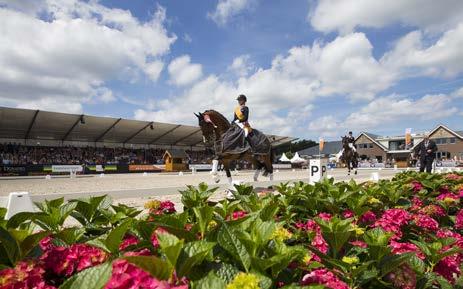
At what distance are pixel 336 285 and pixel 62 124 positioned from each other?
35.6 metres

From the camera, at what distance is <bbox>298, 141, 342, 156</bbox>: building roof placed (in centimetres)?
6968

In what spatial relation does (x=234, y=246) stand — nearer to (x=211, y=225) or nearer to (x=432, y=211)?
(x=211, y=225)

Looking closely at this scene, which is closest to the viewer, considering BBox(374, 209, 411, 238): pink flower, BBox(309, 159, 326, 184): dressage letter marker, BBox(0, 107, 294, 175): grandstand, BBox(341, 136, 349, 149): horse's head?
BBox(374, 209, 411, 238): pink flower

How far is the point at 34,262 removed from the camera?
47.6 inches

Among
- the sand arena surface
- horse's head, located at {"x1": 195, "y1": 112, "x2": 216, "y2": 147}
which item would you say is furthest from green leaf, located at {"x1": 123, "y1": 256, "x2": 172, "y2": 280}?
horse's head, located at {"x1": 195, "y1": 112, "x2": 216, "y2": 147}

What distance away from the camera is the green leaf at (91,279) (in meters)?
0.95

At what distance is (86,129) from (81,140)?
334cm

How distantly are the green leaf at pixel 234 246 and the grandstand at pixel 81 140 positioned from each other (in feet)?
98.7

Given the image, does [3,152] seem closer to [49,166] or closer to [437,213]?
[49,166]

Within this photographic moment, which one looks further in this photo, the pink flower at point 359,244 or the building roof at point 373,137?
the building roof at point 373,137

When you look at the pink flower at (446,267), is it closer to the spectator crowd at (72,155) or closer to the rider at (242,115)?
the rider at (242,115)

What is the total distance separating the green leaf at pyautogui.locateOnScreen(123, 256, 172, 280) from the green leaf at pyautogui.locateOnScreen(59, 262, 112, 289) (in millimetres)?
64

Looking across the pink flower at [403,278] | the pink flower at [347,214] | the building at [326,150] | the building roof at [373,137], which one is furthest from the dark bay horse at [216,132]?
the building roof at [373,137]

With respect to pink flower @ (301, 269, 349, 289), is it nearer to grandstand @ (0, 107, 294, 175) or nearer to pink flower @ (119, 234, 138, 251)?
pink flower @ (119, 234, 138, 251)
